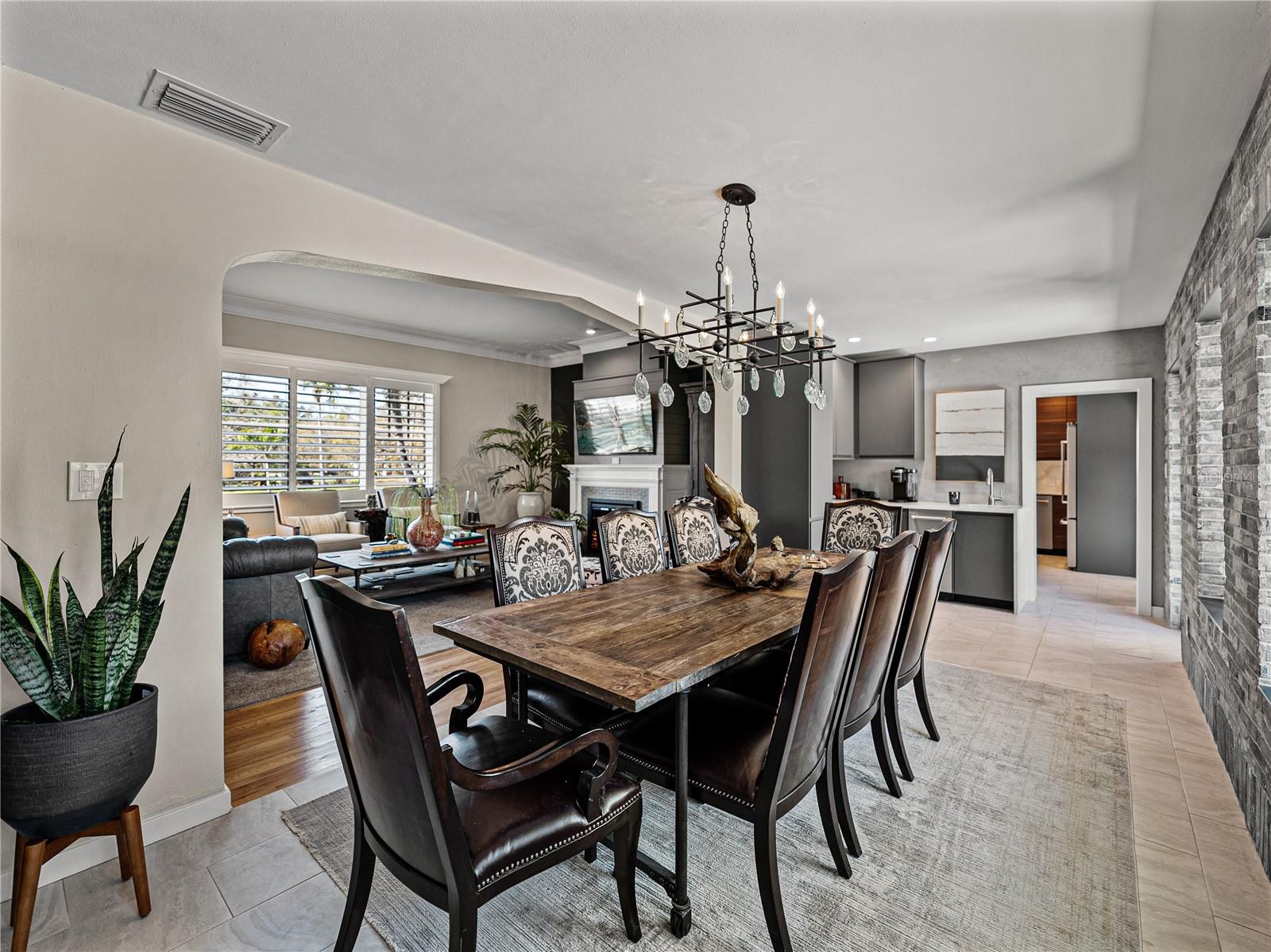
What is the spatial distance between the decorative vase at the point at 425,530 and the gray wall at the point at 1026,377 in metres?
4.33

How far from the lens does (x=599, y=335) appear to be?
6551 mm

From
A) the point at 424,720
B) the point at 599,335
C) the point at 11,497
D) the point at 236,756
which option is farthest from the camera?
the point at 599,335

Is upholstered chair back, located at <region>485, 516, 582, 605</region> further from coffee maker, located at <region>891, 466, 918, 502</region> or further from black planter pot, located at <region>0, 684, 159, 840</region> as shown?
coffee maker, located at <region>891, 466, 918, 502</region>

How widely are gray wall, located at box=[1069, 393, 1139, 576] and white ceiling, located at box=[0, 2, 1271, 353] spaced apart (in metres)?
4.26

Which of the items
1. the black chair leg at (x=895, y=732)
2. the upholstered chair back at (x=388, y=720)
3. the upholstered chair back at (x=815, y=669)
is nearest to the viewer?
the upholstered chair back at (x=388, y=720)

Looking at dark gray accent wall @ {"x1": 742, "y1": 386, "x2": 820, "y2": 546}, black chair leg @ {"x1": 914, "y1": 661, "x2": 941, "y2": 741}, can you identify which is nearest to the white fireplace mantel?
dark gray accent wall @ {"x1": 742, "y1": 386, "x2": 820, "y2": 546}

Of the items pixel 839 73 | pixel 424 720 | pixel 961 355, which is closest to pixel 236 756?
pixel 424 720

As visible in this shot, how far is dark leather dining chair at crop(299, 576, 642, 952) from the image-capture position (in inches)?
44.1

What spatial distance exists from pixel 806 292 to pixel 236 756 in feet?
13.3

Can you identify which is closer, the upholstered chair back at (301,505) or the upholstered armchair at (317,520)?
the upholstered armchair at (317,520)

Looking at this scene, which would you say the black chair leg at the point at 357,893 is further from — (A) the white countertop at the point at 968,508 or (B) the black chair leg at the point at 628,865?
(A) the white countertop at the point at 968,508

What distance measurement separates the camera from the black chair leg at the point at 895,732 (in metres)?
2.35

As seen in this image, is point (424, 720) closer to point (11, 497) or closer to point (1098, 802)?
point (11, 497)

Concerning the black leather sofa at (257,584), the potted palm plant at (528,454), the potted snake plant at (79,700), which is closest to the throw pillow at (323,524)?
the potted palm plant at (528,454)
